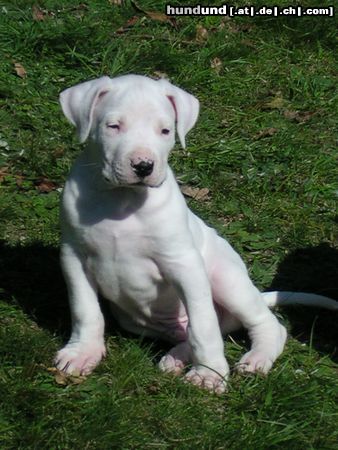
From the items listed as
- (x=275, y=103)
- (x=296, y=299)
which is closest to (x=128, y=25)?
(x=275, y=103)

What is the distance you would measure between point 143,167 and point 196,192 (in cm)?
251

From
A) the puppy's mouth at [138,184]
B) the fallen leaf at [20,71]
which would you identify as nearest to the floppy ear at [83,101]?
the puppy's mouth at [138,184]

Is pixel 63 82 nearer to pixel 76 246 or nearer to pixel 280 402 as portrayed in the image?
pixel 76 246

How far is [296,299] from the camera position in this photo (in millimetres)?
6047

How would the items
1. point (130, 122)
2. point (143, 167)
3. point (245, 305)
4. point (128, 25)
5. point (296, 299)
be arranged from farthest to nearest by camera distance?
1. point (128, 25)
2. point (296, 299)
3. point (245, 305)
4. point (130, 122)
5. point (143, 167)

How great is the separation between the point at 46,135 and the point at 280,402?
11.1 ft

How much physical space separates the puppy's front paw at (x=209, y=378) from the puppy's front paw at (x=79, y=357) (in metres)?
0.46

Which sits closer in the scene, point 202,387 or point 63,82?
point 202,387

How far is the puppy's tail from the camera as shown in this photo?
19.8 feet

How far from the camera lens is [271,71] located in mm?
8906

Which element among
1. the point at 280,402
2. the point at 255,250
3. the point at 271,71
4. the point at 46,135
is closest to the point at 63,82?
the point at 46,135

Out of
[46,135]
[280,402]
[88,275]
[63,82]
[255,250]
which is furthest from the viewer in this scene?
[63,82]

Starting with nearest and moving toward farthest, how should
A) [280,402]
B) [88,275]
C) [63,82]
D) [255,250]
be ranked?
[280,402]
[88,275]
[255,250]
[63,82]

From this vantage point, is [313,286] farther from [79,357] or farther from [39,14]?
[39,14]
